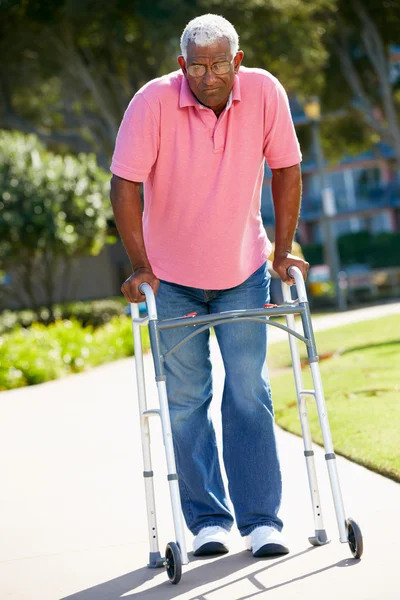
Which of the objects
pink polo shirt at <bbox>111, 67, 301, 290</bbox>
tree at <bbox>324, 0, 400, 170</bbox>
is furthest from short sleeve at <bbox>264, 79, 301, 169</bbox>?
tree at <bbox>324, 0, 400, 170</bbox>

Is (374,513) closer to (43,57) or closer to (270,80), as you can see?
(270,80)

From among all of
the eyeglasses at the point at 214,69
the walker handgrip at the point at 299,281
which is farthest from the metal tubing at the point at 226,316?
the eyeglasses at the point at 214,69

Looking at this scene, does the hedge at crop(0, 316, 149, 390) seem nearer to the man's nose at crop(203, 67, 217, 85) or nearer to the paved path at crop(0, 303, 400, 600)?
the paved path at crop(0, 303, 400, 600)

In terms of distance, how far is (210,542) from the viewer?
401 centimetres

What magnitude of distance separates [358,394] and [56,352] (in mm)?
5982

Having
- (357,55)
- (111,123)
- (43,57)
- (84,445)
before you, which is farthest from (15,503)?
(357,55)

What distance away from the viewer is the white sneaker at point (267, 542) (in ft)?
12.7

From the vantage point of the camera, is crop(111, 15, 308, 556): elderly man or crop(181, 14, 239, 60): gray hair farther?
crop(111, 15, 308, 556): elderly man

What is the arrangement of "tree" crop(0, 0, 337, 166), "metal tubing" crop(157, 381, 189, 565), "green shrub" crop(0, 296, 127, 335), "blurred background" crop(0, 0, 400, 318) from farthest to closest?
"tree" crop(0, 0, 337, 166)
"green shrub" crop(0, 296, 127, 335)
"blurred background" crop(0, 0, 400, 318)
"metal tubing" crop(157, 381, 189, 565)

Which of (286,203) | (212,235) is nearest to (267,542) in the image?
(212,235)

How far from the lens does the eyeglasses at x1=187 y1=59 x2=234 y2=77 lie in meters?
3.74

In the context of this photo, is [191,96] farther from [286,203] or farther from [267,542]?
[267,542]

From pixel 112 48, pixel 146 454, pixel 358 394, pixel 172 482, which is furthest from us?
pixel 112 48

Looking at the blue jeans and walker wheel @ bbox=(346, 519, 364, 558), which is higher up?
the blue jeans
